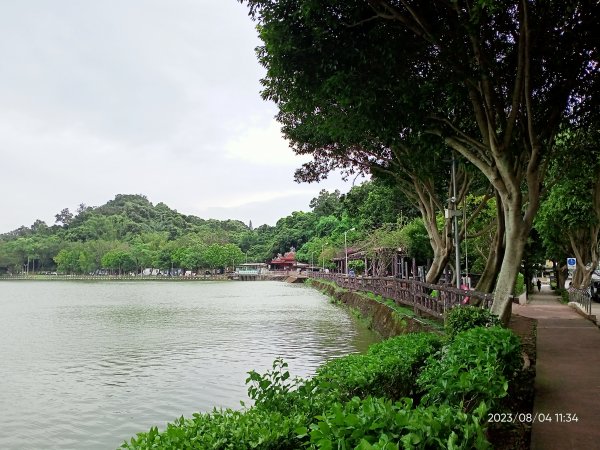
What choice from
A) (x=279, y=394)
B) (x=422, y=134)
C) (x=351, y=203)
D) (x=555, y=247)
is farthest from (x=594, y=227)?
(x=279, y=394)

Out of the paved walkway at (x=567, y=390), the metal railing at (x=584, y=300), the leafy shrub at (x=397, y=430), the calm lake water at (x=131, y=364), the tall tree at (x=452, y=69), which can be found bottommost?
the calm lake water at (x=131, y=364)

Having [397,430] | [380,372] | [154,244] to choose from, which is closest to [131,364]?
[380,372]

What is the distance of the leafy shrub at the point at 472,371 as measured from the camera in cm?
410

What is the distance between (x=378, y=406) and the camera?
300 centimetres

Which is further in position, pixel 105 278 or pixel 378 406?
pixel 105 278

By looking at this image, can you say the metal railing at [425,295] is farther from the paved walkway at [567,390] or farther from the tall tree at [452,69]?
the tall tree at [452,69]

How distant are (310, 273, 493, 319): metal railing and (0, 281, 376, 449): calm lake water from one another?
77.2 inches

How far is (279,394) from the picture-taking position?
13.9 ft

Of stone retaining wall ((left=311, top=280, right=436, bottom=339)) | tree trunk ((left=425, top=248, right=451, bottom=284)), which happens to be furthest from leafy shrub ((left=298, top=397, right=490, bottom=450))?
tree trunk ((left=425, top=248, right=451, bottom=284))

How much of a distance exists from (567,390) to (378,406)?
189 inches

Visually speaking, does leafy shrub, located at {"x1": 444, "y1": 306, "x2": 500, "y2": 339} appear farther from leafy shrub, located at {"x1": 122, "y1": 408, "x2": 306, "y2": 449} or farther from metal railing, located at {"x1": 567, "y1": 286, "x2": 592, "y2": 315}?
metal railing, located at {"x1": 567, "y1": 286, "x2": 592, "y2": 315}

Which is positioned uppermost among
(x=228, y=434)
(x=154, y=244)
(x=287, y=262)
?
(x=154, y=244)

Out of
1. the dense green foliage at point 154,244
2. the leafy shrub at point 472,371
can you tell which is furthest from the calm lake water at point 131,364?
the dense green foliage at point 154,244

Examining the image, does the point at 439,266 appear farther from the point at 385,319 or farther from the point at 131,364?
the point at 131,364
